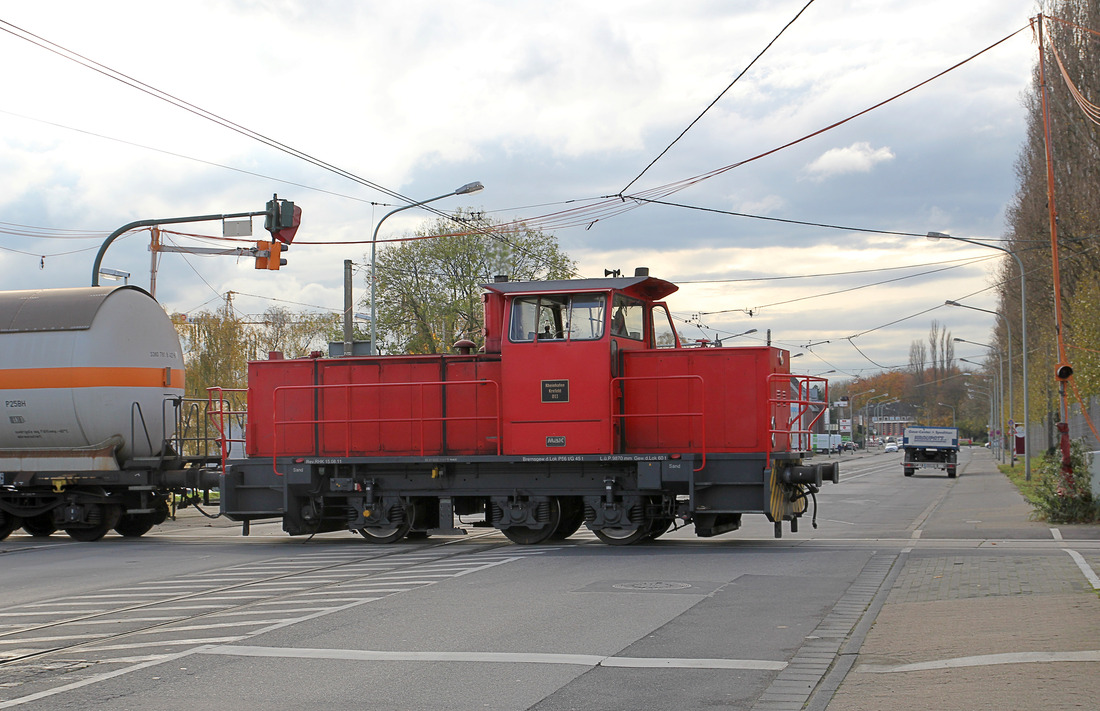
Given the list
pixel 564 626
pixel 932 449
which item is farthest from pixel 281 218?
pixel 932 449

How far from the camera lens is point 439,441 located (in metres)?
16.5

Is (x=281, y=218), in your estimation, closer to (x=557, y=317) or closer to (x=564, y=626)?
(x=557, y=317)

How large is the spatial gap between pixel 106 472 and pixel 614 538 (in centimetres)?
945

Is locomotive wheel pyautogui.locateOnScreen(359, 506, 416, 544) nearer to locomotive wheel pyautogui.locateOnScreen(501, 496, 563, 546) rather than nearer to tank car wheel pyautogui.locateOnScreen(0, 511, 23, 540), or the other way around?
locomotive wheel pyautogui.locateOnScreen(501, 496, 563, 546)

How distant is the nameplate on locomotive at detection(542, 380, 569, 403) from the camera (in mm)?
15344

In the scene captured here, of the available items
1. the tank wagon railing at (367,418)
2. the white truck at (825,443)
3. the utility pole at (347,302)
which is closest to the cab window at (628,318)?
the tank wagon railing at (367,418)

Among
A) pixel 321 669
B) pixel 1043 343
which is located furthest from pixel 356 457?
pixel 1043 343

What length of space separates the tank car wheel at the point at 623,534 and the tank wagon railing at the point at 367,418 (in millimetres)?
2162

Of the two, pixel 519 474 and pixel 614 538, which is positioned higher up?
pixel 519 474

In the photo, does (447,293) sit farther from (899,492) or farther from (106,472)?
(106,472)

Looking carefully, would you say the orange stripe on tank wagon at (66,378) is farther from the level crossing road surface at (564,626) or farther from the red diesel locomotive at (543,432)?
the level crossing road surface at (564,626)

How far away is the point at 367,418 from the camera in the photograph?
55.7 feet

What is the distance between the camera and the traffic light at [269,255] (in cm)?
2189

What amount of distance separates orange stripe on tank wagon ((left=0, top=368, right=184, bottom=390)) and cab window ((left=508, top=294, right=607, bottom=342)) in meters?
7.82
